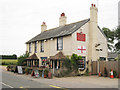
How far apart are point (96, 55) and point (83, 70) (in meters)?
3.33

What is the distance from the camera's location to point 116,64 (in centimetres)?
1980

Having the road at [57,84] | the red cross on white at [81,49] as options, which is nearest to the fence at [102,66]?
the red cross on white at [81,49]

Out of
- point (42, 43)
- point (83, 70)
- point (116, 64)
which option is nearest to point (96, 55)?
point (83, 70)

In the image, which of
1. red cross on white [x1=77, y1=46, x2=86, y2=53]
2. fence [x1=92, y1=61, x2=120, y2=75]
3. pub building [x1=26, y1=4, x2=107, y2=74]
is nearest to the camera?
fence [x1=92, y1=61, x2=120, y2=75]

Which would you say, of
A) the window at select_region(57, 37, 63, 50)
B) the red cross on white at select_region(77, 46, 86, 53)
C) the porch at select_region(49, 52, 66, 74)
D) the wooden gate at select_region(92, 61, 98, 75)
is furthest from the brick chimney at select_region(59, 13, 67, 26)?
the wooden gate at select_region(92, 61, 98, 75)

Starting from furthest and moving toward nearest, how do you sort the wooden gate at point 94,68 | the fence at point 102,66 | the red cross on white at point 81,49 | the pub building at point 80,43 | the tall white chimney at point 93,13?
the tall white chimney at point 93,13
the wooden gate at point 94,68
the red cross on white at point 81,49
the pub building at point 80,43
the fence at point 102,66

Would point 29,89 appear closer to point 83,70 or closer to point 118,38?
point 83,70

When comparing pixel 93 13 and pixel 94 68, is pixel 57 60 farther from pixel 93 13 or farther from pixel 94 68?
pixel 93 13

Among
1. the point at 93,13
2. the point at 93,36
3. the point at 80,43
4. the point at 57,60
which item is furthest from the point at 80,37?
the point at 57,60

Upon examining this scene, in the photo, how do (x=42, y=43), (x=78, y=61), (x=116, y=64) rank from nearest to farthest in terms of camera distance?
(x=116, y=64)
(x=78, y=61)
(x=42, y=43)

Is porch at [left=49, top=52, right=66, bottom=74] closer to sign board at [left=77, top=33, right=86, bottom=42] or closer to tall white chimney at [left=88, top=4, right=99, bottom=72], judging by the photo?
sign board at [left=77, top=33, right=86, bottom=42]

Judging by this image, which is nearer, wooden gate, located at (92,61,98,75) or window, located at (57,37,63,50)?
wooden gate, located at (92,61,98,75)

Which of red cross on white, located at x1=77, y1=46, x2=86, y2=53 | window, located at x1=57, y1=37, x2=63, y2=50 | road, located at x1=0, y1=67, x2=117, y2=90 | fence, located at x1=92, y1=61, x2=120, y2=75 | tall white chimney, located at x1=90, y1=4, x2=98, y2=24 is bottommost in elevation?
road, located at x1=0, y1=67, x2=117, y2=90

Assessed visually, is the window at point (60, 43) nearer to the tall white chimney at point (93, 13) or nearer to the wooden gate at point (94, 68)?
the wooden gate at point (94, 68)
